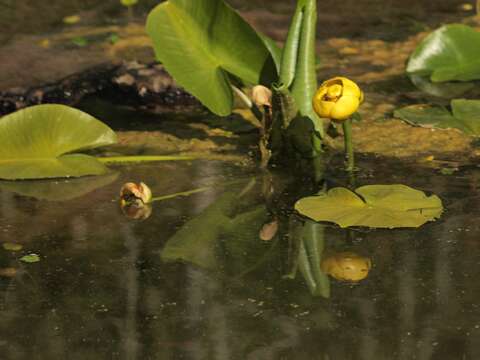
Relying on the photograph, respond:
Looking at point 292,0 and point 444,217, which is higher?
point 292,0

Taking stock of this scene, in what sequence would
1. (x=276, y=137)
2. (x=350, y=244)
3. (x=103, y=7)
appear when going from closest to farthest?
(x=350, y=244)
(x=276, y=137)
(x=103, y=7)

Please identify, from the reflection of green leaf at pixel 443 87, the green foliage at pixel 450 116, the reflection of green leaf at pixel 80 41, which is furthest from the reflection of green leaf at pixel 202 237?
the reflection of green leaf at pixel 80 41

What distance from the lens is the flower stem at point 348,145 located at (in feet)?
8.32

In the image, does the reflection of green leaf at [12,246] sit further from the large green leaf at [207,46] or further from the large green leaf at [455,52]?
the large green leaf at [455,52]

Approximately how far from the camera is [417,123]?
2.90m

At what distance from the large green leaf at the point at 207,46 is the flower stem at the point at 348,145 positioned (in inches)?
12.0

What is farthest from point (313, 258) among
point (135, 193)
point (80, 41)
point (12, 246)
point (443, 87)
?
point (80, 41)

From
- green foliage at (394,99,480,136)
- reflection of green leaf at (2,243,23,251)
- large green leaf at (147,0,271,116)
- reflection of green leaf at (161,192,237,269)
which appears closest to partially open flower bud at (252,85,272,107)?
large green leaf at (147,0,271,116)

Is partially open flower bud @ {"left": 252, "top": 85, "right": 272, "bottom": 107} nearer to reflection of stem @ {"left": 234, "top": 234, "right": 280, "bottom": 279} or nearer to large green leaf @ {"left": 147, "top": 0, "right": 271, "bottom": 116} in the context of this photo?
large green leaf @ {"left": 147, "top": 0, "right": 271, "bottom": 116}

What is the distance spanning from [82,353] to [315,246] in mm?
569

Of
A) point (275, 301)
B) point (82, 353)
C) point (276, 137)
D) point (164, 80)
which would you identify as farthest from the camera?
point (164, 80)

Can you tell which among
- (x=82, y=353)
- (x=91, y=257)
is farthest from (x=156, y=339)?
(x=91, y=257)

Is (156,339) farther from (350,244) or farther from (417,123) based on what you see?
(417,123)

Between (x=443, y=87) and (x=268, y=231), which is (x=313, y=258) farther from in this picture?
(x=443, y=87)
